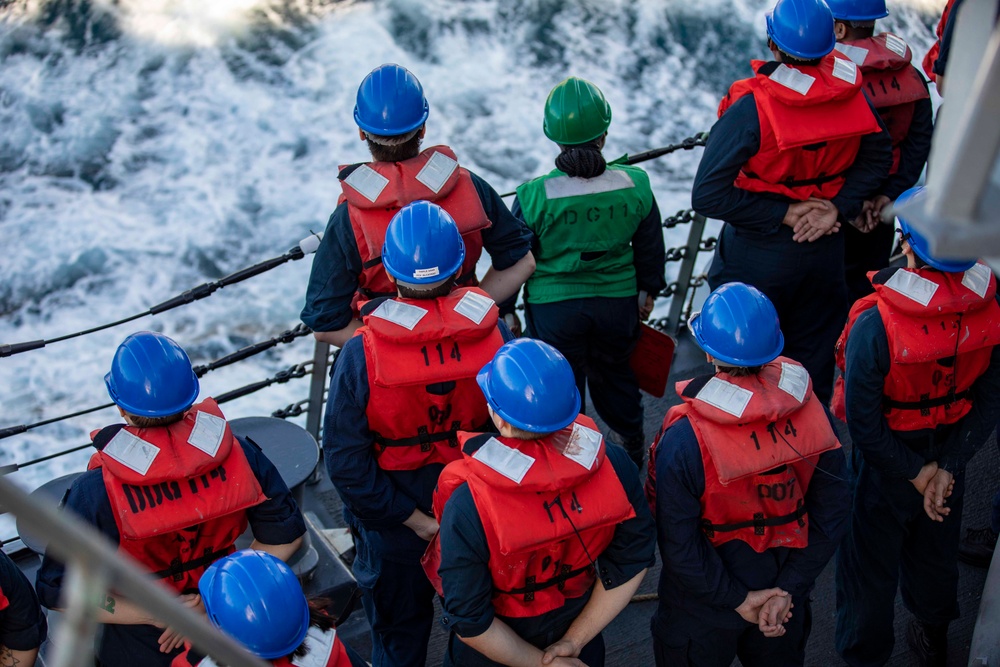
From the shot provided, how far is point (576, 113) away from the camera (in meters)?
3.96

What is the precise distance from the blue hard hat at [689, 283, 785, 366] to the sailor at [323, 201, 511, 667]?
623mm

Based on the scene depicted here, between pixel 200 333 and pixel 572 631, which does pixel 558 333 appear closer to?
pixel 572 631

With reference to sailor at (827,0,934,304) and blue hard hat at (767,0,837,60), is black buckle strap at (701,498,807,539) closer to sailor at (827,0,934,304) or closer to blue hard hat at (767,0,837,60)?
blue hard hat at (767,0,837,60)

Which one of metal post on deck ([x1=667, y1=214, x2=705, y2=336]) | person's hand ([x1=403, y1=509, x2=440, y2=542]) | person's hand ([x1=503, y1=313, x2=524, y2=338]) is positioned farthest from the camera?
metal post on deck ([x1=667, y1=214, x2=705, y2=336])

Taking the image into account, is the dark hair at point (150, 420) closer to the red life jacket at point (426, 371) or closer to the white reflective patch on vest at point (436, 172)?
the red life jacket at point (426, 371)

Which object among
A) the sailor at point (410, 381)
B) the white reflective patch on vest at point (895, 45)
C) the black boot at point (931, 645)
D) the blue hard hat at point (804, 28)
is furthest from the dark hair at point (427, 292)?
the white reflective patch on vest at point (895, 45)

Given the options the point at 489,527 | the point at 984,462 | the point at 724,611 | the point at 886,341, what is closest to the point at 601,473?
the point at 489,527

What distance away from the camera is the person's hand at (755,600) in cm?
300

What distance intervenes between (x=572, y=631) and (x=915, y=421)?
4.28 ft

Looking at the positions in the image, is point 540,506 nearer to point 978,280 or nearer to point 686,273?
point 978,280

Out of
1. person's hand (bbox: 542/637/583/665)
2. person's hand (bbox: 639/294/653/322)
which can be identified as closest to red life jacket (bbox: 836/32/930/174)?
person's hand (bbox: 639/294/653/322)

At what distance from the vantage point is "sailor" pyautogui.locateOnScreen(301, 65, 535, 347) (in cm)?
353

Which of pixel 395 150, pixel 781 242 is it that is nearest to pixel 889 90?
pixel 781 242

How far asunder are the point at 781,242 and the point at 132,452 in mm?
2654
